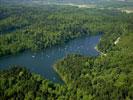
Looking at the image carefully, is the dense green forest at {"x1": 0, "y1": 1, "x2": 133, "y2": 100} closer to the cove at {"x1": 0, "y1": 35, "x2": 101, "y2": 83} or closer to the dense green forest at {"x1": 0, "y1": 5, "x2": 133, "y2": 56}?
the dense green forest at {"x1": 0, "y1": 5, "x2": 133, "y2": 56}

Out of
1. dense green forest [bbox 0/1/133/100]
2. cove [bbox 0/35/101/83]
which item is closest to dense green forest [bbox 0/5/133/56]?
dense green forest [bbox 0/1/133/100]

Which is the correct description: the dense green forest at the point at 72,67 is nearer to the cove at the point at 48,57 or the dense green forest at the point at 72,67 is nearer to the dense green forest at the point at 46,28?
the dense green forest at the point at 46,28

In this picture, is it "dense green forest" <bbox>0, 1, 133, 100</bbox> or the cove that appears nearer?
"dense green forest" <bbox>0, 1, 133, 100</bbox>

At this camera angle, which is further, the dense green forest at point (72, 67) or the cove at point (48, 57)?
the cove at point (48, 57)

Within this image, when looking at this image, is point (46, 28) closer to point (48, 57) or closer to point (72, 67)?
point (48, 57)

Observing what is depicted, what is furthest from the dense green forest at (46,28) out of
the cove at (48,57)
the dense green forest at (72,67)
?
the cove at (48,57)

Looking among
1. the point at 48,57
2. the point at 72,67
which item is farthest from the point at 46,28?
the point at 72,67
